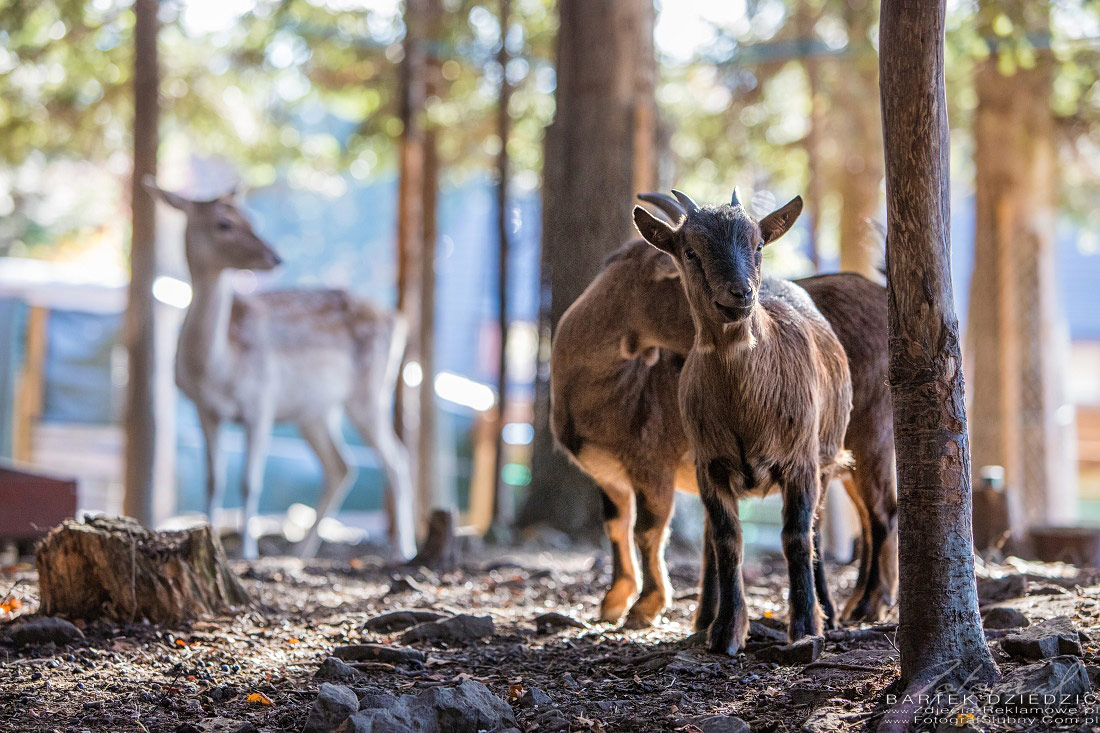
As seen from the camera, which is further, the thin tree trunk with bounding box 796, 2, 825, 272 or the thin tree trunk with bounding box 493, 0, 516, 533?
the thin tree trunk with bounding box 796, 2, 825, 272

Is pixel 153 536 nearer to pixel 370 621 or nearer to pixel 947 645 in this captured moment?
pixel 370 621

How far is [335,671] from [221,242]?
5.79m

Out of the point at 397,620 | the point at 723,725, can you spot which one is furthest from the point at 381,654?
the point at 723,725

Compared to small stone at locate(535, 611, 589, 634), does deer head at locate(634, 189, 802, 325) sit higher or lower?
higher

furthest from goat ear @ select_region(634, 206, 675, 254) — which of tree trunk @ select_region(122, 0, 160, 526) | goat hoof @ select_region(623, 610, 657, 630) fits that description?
tree trunk @ select_region(122, 0, 160, 526)

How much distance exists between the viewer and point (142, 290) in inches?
347

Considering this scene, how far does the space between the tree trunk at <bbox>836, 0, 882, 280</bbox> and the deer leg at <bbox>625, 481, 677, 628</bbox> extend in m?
7.02

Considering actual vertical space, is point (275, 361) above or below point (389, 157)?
below

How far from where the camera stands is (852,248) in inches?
486

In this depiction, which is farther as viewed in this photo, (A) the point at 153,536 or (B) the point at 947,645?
(A) the point at 153,536

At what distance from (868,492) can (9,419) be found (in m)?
12.5

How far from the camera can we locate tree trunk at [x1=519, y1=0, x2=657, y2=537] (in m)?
8.84

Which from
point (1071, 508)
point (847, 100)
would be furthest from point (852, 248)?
point (1071, 508)

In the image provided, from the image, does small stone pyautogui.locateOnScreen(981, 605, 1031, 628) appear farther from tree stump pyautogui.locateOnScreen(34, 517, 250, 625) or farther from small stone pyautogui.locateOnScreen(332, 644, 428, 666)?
tree stump pyautogui.locateOnScreen(34, 517, 250, 625)
